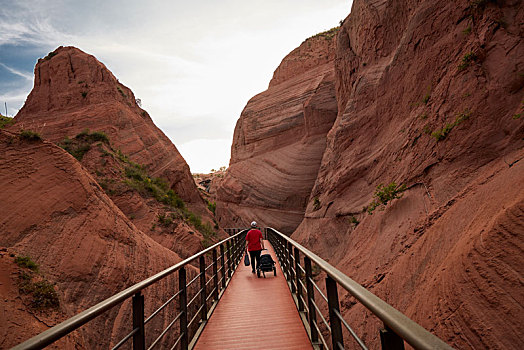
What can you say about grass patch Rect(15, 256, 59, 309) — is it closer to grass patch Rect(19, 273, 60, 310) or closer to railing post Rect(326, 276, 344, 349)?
grass patch Rect(19, 273, 60, 310)

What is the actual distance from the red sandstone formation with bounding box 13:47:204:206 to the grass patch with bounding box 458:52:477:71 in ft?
59.8

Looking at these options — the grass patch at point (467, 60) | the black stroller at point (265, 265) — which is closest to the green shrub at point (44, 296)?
the black stroller at point (265, 265)

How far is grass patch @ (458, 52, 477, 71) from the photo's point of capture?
652 centimetres

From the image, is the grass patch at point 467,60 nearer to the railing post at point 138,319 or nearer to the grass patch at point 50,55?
the railing post at point 138,319

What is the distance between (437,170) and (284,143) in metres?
20.5

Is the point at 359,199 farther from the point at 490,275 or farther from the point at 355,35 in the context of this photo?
the point at 355,35

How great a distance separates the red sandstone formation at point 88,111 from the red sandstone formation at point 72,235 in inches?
456

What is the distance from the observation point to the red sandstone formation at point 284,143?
24.2 m

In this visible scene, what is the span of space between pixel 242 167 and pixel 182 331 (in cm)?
2522

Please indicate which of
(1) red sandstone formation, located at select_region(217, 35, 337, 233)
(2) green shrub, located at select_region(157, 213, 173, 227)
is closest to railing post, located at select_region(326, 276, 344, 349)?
(2) green shrub, located at select_region(157, 213, 173, 227)

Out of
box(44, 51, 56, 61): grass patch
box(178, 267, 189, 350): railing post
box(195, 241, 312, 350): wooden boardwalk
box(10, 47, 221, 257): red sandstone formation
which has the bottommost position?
box(195, 241, 312, 350): wooden boardwalk

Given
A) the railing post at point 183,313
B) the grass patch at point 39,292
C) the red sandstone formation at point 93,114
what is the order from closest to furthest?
the railing post at point 183,313 < the grass patch at point 39,292 < the red sandstone formation at point 93,114

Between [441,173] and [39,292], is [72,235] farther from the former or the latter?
[441,173]

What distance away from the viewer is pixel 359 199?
34.7ft
